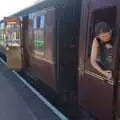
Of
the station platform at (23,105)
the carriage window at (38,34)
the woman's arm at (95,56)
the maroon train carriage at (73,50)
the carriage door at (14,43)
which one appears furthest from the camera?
the carriage door at (14,43)

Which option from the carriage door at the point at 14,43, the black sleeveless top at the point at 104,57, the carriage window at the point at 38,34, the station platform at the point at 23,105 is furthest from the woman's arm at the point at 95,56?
the carriage door at the point at 14,43

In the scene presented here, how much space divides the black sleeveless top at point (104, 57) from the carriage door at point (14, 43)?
10233 mm

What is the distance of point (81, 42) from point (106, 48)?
56.2 inches

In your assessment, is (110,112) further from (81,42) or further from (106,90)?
(81,42)

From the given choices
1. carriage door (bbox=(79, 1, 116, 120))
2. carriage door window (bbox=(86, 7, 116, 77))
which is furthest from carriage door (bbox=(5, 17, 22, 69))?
carriage door window (bbox=(86, 7, 116, 77))

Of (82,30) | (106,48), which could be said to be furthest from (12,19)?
(106,48)

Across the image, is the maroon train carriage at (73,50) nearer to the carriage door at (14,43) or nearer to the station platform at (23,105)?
the station platform at (23,105)

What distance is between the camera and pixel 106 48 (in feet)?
19.9

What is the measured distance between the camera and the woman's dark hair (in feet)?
19.7

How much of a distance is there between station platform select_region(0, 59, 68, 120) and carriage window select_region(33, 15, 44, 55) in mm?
1261

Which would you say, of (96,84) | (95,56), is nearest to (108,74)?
(95,56)

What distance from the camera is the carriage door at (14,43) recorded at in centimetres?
1670

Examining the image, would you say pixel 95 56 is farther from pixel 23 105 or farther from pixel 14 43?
pixel 14 43

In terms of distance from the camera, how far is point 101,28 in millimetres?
6188
